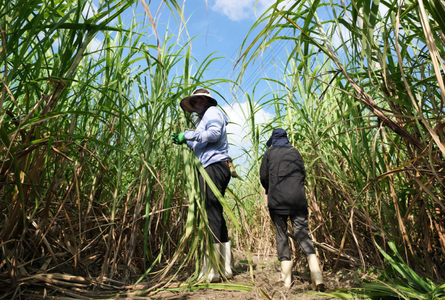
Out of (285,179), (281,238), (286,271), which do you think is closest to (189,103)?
(285,179)

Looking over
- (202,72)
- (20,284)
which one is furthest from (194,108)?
(20,284)

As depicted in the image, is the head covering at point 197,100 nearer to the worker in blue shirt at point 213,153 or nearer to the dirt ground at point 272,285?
the worker in blue shirt at point 213,153

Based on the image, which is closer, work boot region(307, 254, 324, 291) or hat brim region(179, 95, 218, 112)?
work boot region(307, 254, 324, 291)

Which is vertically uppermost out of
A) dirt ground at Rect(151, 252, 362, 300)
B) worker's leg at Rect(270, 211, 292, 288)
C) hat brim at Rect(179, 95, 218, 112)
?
hat brim at Rect(179, 95, 218, 112)

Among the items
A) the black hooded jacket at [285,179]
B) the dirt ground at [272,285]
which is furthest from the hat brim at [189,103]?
the dirt ground at [272,285]

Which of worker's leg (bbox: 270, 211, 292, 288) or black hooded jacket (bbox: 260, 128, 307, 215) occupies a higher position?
black hooded jacket (bbox: 260, 128, 307, 215)

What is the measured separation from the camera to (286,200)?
2.41m

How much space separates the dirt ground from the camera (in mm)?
1894

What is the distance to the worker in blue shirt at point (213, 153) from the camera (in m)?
2.39

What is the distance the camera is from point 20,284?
4.91 ft

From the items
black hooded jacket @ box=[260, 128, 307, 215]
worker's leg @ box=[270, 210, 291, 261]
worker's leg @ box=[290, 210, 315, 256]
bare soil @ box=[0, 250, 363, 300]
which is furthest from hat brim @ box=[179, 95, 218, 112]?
bare soil @ box=[0, 250, 363, 300]

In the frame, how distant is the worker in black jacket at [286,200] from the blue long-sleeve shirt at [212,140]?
1.30ft

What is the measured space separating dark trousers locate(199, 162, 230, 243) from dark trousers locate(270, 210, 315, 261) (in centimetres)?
41

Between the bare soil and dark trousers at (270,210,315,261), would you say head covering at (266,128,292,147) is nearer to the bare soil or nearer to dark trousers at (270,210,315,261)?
dark trousers at (270,210,315,261)
